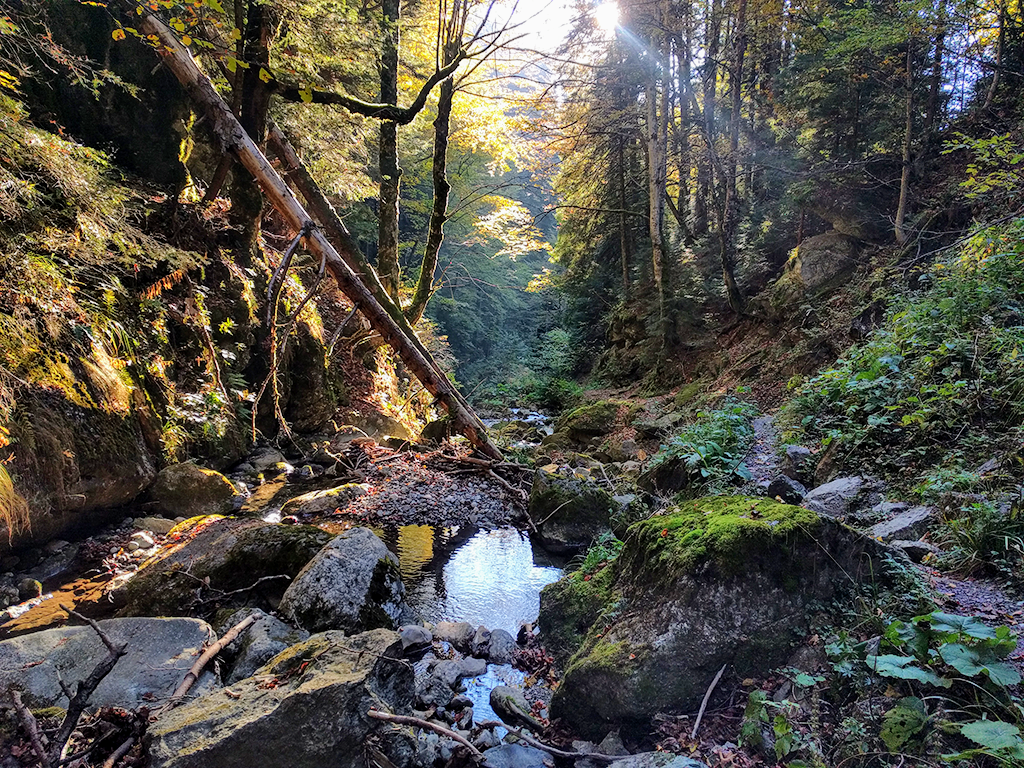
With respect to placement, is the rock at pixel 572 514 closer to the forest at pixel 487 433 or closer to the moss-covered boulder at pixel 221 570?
the forest at pixel 487 433

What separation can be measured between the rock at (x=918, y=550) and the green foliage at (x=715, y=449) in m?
2.19

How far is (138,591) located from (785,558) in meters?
5.35

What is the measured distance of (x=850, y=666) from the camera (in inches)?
99.0

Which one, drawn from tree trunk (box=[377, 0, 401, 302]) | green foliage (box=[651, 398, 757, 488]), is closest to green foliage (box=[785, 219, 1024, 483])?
green foliage (box=[651, 398, 757, 488])

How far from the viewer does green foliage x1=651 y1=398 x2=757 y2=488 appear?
5.99 meters

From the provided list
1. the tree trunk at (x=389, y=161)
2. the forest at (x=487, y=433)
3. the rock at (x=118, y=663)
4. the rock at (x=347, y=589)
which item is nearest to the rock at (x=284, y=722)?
the forest at (x=487, y=433)

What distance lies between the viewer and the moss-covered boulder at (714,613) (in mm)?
2951

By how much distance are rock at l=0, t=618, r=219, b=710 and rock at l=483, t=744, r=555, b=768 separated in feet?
6.34

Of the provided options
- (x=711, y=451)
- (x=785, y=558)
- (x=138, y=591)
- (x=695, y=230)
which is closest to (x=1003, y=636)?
(x=785, y=558)

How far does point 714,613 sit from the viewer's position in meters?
3.05

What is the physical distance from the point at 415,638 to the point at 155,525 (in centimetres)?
393

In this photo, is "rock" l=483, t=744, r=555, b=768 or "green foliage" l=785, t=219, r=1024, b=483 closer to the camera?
Result: "rock" l=483, t=744, r=555, b=768

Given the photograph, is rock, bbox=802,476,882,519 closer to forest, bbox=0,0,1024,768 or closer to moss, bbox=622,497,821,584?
forest, bbox=0,0,1024,768

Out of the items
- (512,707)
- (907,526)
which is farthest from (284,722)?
(907,526)
